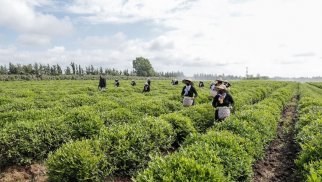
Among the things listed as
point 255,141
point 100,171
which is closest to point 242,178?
point 255,141

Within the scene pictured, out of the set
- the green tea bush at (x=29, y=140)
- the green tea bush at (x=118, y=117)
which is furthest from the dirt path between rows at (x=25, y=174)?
the green tea bush at (x=118, y=117)

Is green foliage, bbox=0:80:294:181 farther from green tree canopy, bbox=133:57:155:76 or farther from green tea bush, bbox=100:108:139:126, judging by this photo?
green tree canopy, bbox=133:57:155:76

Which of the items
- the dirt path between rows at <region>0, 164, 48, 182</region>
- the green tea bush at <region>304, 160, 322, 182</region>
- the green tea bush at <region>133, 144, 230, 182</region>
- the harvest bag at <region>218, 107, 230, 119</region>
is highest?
the harvest bag at <region>218, 107, 230, 119</region>

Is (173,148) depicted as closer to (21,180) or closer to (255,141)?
(255,141)

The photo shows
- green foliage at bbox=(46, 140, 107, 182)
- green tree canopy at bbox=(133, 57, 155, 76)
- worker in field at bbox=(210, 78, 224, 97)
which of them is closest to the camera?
green foliage at bbox=(46, 140, 107, 182)

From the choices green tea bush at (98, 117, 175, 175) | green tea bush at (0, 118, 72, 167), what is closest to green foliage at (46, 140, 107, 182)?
green tea bush at (98, 117, 175, 175)

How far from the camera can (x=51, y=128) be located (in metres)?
9.45

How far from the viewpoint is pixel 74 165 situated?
673cm

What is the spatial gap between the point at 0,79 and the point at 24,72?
18.9 metres

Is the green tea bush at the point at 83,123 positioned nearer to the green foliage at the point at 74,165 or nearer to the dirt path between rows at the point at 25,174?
the dirt path between rows at the point at 25,174

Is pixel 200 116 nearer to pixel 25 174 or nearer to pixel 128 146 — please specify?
pixel 128 146

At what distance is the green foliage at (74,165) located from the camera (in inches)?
265

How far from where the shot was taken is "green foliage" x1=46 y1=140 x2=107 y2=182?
6.72 meters

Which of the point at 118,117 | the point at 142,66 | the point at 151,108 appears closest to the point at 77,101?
the point at 151,108
